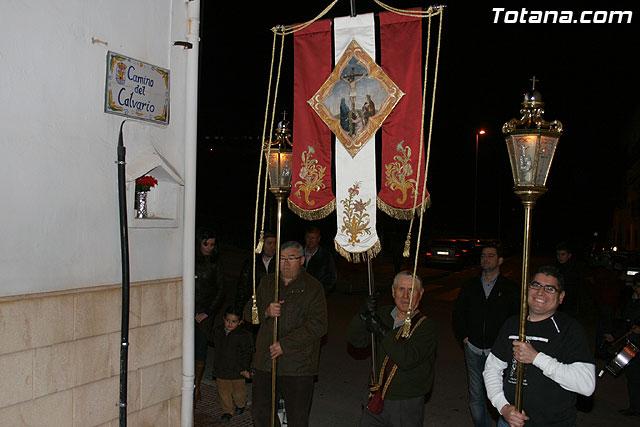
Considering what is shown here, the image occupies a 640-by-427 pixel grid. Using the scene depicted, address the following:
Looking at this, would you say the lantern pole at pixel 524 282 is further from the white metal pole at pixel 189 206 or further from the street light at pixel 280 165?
the white metal pole at pixel 189 206

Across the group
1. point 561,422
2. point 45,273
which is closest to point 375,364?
point 561,422

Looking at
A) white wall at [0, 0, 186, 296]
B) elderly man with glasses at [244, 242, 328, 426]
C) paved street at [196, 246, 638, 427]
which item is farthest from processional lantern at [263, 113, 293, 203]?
paved street at [196, 246, 638, 427]

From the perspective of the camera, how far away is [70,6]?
4371 millimetres

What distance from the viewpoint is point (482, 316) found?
233 inches

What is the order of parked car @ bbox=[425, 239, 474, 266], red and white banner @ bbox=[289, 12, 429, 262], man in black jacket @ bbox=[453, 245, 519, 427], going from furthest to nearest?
parked car @ bbox=[425, 239, 474, 266] → man in black jacket @ bbox=[453, 245, 519, 427] → red and white banner @ bbox=[289, 12, 429, 262]

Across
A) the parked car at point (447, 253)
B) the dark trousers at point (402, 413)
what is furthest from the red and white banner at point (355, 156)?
the parked car at point (447, 253)

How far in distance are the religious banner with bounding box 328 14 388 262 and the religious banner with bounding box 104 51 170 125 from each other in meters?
1.51

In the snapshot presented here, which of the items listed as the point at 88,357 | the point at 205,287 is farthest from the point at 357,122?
the point at 205,287

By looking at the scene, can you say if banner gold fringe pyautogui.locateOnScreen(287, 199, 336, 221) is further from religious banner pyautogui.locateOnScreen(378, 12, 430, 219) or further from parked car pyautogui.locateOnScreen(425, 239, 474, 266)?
parked car pyautogui.locateOnScreen(425, 239, 474, 266)

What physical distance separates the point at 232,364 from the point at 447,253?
67.8ft

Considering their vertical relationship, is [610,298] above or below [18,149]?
below

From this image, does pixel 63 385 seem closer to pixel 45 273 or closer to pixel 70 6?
pixel 45 273

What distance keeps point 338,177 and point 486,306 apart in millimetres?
2209

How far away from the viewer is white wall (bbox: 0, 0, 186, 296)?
13.0 ft
